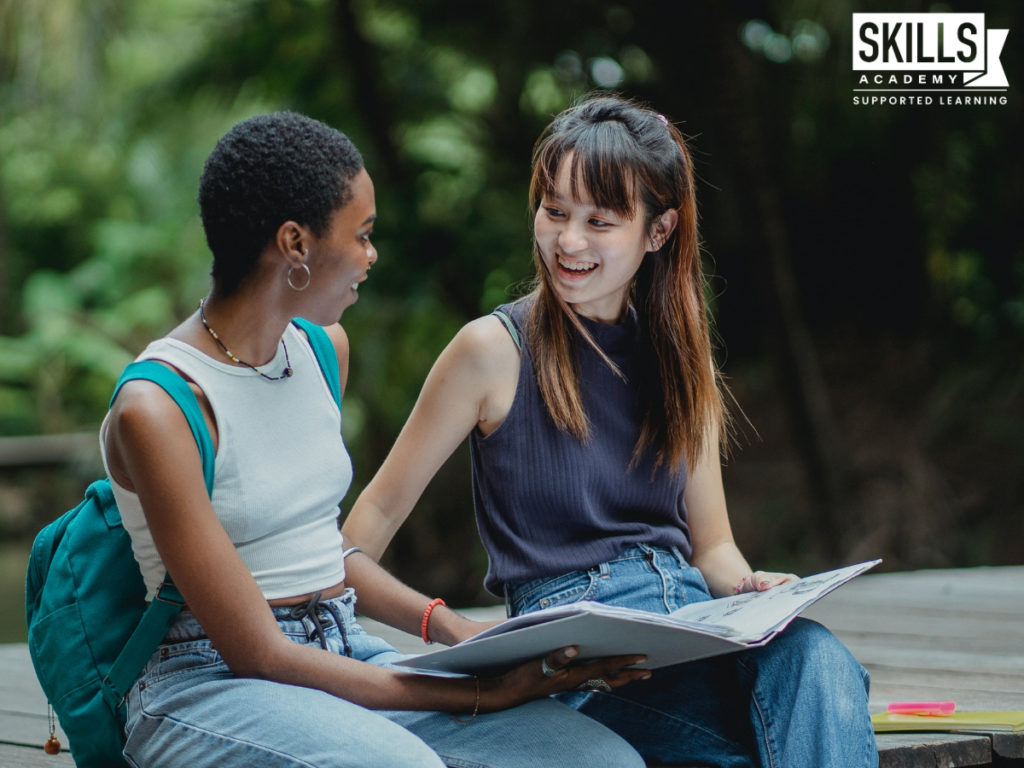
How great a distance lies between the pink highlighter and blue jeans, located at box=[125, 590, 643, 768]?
2.58 ft

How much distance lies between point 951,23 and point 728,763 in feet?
17.4

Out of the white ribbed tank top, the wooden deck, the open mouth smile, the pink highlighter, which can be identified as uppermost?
the open mouth smile

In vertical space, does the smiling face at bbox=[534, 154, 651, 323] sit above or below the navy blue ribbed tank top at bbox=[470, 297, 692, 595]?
above

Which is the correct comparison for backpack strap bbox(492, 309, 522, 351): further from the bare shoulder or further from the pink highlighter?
the pink highlighter

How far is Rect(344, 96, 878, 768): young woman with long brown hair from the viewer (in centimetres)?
202

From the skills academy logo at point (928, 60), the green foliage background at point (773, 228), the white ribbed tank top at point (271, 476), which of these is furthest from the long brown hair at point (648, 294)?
the skills academy logo at point (928, 60)

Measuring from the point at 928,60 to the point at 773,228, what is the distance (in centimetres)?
126

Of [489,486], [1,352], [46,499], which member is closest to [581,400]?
[489,486]

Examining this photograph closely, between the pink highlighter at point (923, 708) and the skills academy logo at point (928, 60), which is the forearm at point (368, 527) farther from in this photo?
the skills academy logo at point (928, 60)

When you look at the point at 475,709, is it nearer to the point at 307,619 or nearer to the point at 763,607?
the point at 307,619

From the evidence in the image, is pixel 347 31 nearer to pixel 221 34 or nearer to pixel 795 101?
pixel 221 34

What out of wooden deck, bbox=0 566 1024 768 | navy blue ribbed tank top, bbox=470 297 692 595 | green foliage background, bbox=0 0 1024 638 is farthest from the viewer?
green foliage background, bbox=0 0 1024 638

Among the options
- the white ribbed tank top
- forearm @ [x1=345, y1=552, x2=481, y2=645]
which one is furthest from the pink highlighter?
the white ribbed tank top

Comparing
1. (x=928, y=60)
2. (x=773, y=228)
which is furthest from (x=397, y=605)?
(x=928, y=60)
